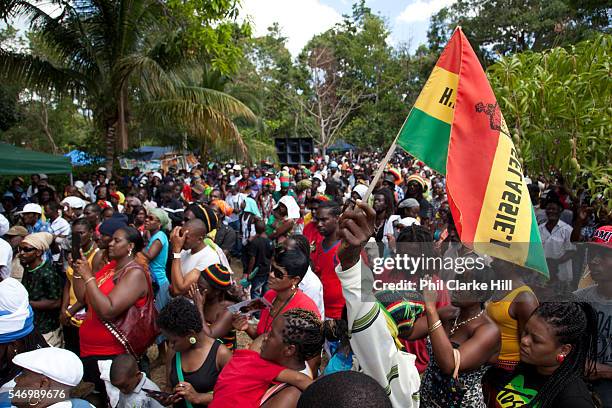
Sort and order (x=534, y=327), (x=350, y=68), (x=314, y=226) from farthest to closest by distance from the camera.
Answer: (x=350, y=68)
(x=314, y=226)
(x=534, y=327)

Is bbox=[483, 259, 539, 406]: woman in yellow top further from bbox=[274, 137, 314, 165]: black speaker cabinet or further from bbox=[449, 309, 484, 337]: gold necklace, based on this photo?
bbox=[274, 137, 314, 165]: black speaker cabinet

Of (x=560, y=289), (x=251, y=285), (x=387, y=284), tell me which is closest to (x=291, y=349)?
(x=387, y=284)

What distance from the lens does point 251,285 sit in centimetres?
669

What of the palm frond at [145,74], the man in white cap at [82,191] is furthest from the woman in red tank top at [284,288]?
the palm frond at [145,74]

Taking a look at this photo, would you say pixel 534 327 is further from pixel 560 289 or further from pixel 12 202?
pixel 12 202

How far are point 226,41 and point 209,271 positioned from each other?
625cm

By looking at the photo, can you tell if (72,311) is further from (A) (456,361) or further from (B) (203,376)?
(A) (456,361)

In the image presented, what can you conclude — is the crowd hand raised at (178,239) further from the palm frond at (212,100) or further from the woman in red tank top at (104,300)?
the palm frond at (212,100)

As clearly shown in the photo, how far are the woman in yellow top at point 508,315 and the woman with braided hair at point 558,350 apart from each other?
0.34 meters

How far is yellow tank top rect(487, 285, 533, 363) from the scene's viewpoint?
9.06 ft

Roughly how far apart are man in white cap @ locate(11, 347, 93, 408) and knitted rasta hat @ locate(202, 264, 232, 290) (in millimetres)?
1260

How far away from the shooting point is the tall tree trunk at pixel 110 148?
1354 cm

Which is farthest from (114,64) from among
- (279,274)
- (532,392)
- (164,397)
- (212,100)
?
(532,392)

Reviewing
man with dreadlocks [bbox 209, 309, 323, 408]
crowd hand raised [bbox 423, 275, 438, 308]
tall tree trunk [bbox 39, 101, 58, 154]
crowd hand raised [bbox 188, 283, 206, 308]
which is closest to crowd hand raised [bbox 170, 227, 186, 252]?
crowd hand raised [bbox 188, 283, 206, 308]
